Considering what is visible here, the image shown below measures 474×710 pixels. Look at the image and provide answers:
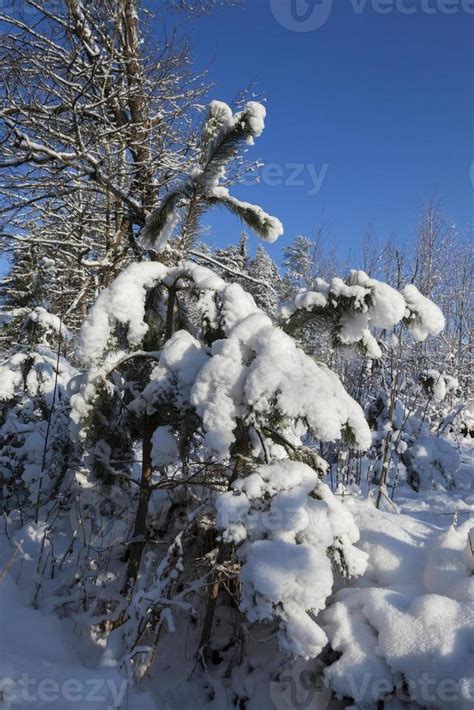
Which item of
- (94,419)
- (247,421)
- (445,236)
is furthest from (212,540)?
(445,236)

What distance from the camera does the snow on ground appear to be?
165cm

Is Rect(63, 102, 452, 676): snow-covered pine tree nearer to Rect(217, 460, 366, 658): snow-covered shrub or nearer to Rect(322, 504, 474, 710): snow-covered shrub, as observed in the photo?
Rect(217, 460, 366, 658): snow-covered shrub

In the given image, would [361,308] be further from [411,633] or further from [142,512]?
[142,512]

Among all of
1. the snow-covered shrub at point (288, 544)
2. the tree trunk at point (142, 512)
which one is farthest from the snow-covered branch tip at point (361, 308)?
the tree trunk at point (142, 512)

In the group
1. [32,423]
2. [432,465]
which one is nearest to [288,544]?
[32,423]

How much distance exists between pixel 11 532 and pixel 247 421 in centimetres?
288

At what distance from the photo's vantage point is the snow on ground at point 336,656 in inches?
64.8

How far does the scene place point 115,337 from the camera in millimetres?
2162

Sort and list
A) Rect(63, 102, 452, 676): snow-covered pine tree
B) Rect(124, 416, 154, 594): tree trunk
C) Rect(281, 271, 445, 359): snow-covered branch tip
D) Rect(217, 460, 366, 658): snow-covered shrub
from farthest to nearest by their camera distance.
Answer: Rect(124, 416, 154, 594): tree trunk
Rect(281, 271, 445, 359): snow-covered branch tip
Rect(63, 102, 452, 676): snow-covered pine tree
Rect(217, 460, 366, 658): snow-covered shrub

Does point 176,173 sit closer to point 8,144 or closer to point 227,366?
point 8,144

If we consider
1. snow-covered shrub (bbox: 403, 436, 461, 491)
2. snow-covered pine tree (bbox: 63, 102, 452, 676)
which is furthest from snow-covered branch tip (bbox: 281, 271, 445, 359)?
snow-covered shrub (bbox: 403, 436, 461, 491)

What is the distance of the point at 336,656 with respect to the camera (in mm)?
1909

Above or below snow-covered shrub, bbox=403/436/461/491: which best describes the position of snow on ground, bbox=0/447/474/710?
below

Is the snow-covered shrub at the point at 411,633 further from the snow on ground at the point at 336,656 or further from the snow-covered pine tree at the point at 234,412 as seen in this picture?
the snow-covered pine tree at the point at 234,412
